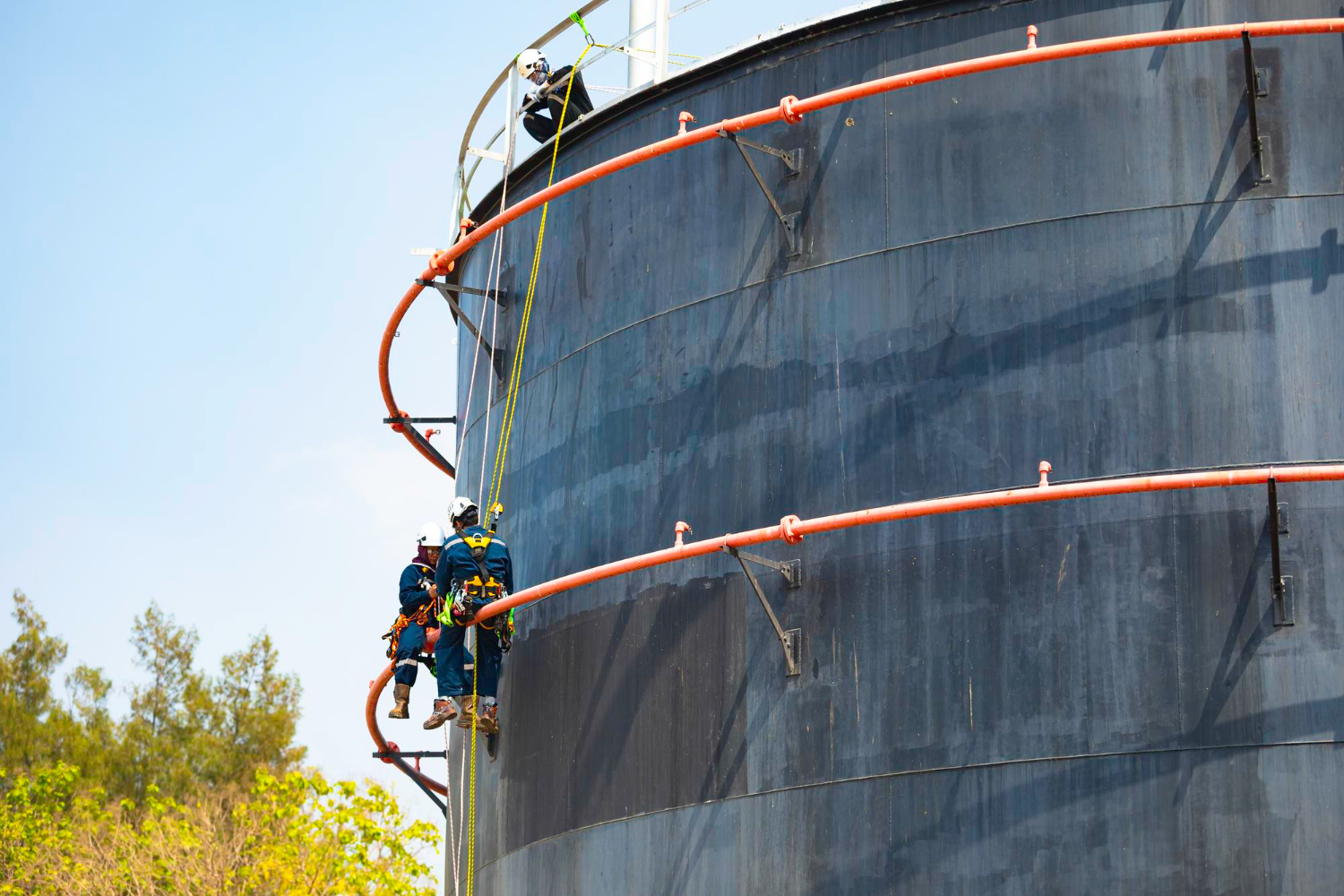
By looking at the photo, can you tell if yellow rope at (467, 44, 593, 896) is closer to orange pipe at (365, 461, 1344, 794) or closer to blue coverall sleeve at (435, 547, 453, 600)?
blue coverall sleeve at (435, 547, 453, 600)

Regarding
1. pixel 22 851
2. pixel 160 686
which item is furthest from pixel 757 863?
pixel 160 686

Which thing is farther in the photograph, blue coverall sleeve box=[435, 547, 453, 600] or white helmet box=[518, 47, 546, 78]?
white helmet box=[518, 47, 546, 78]

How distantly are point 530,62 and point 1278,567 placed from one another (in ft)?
25.8

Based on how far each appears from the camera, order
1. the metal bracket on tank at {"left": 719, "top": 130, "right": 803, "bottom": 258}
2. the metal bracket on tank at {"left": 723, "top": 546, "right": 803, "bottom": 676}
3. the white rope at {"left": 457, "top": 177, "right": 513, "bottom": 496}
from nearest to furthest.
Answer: the metal bracket on tank at {"left": 723, "top": 546, "right": 803, "bottom": 676}
the metal bracket on tank at {"left": 719, "top": 130, "right": 803, "bottom": 258}
the white rope at {"left": 457, "top": 177, "right": 513, "bottom": 496}

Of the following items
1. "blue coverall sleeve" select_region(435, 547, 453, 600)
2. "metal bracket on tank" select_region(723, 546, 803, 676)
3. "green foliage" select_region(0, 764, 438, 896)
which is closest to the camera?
"metal bracket on tank" select_region(723, 546, 803, 676)

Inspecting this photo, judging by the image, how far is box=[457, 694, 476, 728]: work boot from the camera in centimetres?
1312

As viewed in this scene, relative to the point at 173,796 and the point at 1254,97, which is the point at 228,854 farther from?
the point at 1254,97

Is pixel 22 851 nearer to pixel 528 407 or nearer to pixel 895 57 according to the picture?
pixel 528 407

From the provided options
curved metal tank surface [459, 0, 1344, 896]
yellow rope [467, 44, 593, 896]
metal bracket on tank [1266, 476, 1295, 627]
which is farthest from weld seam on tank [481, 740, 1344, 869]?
yellow rope [467, 44, 593, 896]

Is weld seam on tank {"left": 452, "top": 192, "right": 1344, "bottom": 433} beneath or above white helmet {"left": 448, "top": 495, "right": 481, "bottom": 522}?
above

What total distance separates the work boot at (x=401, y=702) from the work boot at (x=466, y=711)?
3.05ft

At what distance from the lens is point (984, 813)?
10086mm

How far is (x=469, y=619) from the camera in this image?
42.9 feet

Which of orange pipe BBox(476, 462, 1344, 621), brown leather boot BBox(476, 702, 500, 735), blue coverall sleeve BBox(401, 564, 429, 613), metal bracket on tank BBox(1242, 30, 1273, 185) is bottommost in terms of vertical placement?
brown leather boot BBox(476, 702, 500, 735)
